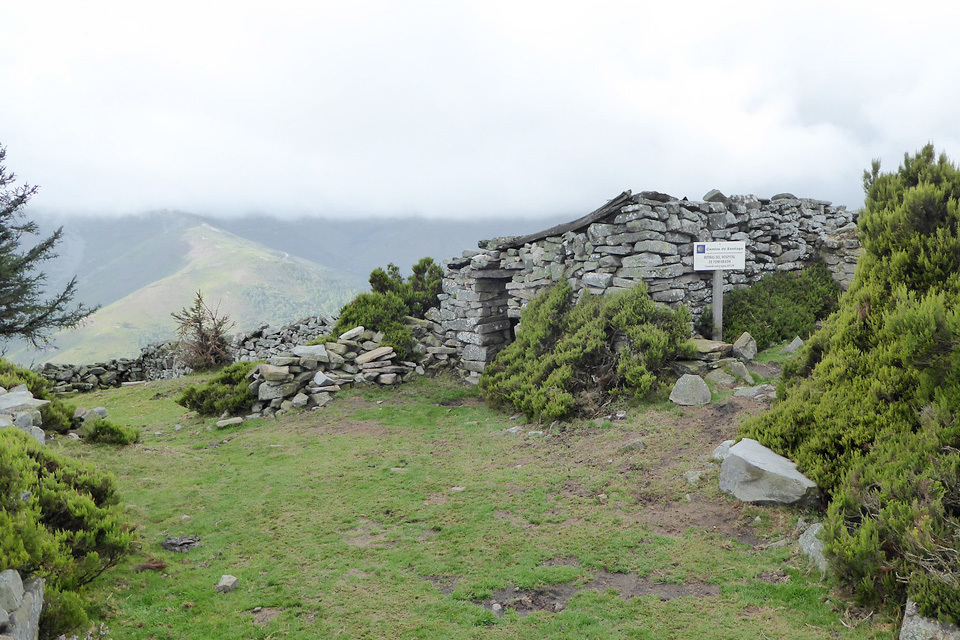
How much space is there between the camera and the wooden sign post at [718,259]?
1077 centimetres

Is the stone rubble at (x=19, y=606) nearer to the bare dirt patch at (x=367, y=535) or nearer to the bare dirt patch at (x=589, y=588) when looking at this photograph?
the bare dirt patch at (x=367, y=535)

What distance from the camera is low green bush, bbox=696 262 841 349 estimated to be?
37.3 feet

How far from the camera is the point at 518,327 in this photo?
12.8 metres

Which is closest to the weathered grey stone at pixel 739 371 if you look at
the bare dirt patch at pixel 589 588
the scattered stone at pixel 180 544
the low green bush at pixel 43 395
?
the bare dirt patch at pixel 589 588

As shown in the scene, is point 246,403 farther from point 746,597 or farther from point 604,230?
point 746,597

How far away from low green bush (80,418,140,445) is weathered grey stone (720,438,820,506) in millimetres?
9299

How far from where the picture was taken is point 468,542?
5.70 m

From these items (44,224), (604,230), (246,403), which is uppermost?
(44,224)

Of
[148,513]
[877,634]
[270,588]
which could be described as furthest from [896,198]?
[148,513]

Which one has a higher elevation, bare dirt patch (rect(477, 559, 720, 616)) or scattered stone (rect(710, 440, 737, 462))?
scattered stone (rect(710, 440, 737, 462))

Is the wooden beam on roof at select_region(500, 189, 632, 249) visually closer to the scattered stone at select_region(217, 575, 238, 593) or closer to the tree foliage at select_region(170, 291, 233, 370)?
the scattered stone at select_region(217, 575, 238, 593)

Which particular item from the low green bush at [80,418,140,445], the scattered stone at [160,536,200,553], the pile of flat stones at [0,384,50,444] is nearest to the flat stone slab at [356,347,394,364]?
the low green bush at [80,418,140,445]

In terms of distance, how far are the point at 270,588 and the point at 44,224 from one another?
238m

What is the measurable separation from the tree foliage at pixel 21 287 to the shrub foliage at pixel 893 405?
2536 cm
